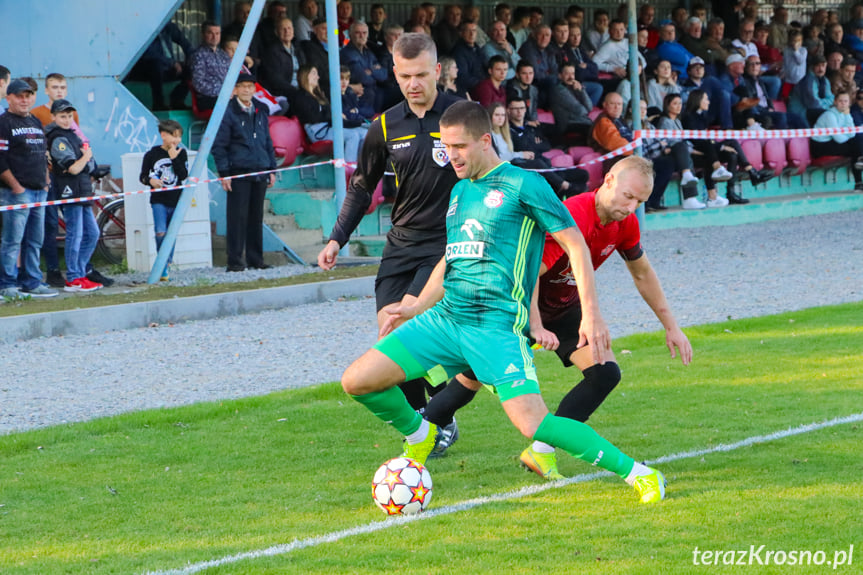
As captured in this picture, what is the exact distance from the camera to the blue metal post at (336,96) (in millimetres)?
13727

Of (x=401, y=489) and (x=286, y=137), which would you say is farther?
(x=286, y=137)

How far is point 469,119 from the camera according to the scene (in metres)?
4.99

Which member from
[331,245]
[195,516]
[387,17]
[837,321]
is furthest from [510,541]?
[387,17]

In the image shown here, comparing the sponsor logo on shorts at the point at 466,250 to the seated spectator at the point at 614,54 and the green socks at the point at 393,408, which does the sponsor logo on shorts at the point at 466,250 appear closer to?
the green socks at the point at 393,408

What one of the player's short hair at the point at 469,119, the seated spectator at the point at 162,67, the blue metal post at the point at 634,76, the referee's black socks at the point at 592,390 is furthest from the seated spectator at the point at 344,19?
the player's short hair at the point at 469,119

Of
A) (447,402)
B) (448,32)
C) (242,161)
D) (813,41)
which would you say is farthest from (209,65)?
(813,41)

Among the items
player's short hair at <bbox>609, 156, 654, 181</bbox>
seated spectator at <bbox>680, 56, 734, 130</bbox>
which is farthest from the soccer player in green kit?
seated spectator at <bbox>680, 56, 734, 130</bbox>

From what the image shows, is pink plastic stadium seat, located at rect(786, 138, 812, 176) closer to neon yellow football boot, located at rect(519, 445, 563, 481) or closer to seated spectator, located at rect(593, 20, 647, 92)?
seated spectator, located at rect(593, 20, 647, 92)

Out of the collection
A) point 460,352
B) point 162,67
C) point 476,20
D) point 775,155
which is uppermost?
point 476,20

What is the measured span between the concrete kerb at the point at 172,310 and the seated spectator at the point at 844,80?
12.0 meters

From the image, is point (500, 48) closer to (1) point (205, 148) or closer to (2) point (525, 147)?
(2) point (525, 147)

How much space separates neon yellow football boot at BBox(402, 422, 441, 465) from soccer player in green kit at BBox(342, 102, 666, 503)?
0.49 m

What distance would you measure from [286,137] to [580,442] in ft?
34.8

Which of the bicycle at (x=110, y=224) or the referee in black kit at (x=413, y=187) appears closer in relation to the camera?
the referee in black kit at (x=413, y=187)
